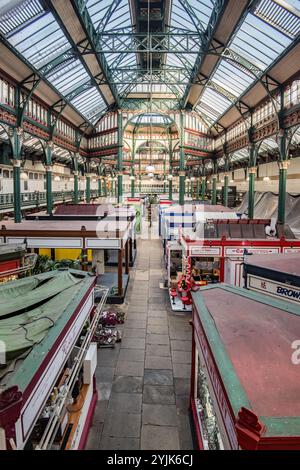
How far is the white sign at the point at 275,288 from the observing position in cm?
702

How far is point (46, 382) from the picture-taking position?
12.0 feet

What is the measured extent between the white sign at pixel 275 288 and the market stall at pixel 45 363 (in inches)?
167

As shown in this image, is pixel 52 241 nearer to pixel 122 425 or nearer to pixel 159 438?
pixel 122 425

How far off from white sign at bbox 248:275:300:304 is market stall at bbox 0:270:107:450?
167 inches

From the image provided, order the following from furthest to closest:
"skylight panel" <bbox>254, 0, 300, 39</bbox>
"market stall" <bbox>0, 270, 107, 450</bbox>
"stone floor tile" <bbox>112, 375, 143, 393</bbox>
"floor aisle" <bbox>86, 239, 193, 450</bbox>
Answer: "skylight panel" <bbox>254, 0, 300, 39</bbox>, "stone floor tile" <bbox>112, 375, 143, 393</bbox>, "floor aisle" <bbox>86, 239, 193, 450</bbox>, "market stall" <bbox>0, 270, 107, 450</bbox>

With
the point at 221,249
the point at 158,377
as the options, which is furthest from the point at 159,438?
the point at 221,249

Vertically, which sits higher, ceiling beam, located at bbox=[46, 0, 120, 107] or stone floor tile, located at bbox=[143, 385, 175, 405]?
ceiling beam, located at bbox=[46, 0, 120, 107]

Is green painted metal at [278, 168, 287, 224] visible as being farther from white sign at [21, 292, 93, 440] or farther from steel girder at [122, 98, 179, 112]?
steel girder at [122, 98, 179, 112]

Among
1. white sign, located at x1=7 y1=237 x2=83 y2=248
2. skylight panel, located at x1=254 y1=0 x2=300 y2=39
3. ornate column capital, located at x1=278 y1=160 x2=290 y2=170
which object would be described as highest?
skylight panel, located at x1=254 y1=0 x2=300 y2=39

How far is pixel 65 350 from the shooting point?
15.2 feet

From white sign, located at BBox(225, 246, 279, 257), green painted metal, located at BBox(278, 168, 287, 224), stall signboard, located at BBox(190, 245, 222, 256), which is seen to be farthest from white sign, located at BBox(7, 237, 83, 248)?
green painted metal, located at BBox(278, 168, 287, 224)

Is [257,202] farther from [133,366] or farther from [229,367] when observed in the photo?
[229,367]

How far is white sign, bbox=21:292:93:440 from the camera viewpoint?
307 cm
